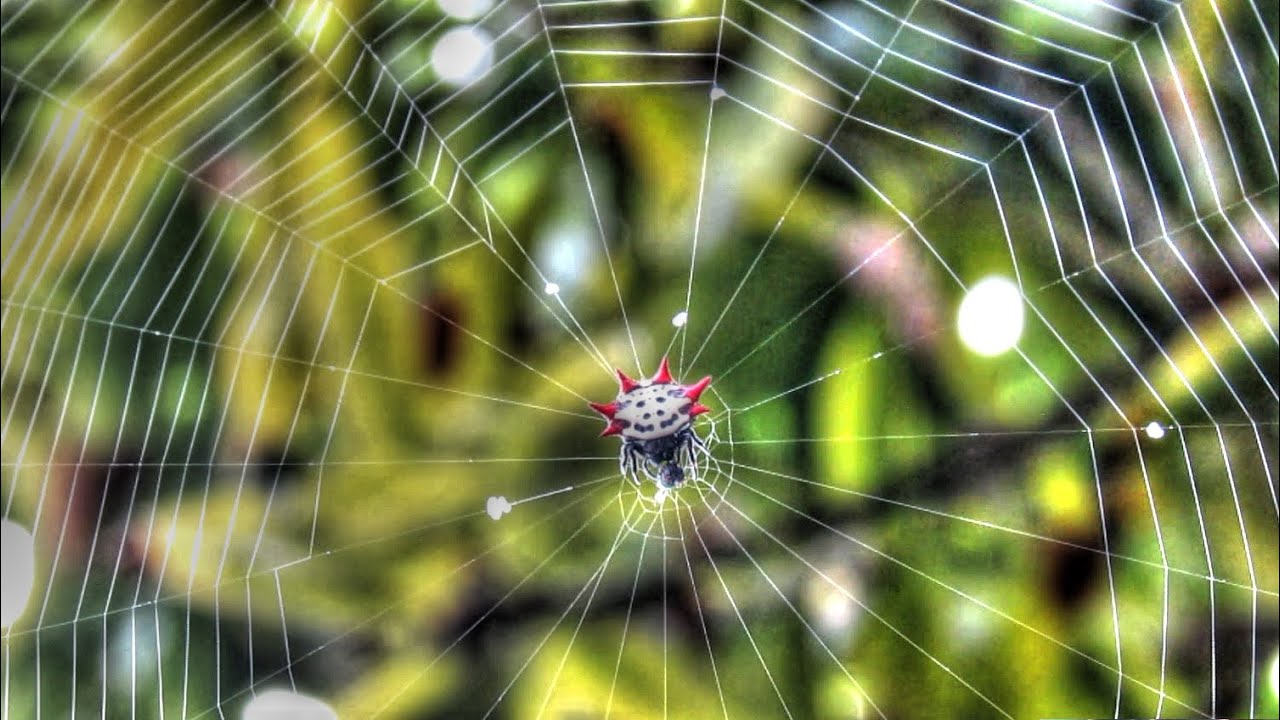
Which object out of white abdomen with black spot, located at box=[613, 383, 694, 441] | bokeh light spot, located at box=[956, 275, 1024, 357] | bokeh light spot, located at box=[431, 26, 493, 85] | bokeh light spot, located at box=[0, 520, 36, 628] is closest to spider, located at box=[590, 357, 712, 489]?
white abdomen with black spot, located at box=[613, 383, 694, 441]


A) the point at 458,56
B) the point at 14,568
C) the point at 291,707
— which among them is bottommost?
the point at 291,707

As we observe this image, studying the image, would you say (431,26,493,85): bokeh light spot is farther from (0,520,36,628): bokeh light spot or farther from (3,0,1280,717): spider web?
(0,520,36,628): bokeh light spot

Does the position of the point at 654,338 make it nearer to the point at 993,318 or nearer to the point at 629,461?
the point at 629,461

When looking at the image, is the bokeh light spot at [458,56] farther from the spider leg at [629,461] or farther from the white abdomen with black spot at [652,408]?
the spider leg at [629,461]

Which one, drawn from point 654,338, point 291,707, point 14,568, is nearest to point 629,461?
point 654,338

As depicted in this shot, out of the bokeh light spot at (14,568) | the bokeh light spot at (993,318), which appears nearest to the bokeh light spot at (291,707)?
the bokeh light spot at (14,568)
